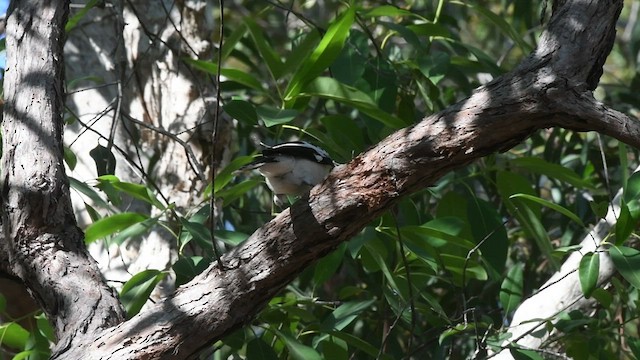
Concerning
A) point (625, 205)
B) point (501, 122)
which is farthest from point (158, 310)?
point (625, 205)

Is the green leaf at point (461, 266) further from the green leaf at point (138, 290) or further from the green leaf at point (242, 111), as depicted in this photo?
the green leaf at point (138, 290)

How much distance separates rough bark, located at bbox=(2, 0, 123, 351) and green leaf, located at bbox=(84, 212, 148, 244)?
0.86 ft

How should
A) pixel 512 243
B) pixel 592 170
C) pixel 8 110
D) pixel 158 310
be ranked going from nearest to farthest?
1. pixel 158 310
2. pixel 8 110
3. pixel 592 170
4. pixel 512 243

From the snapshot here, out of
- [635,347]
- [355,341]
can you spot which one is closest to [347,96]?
[355,341]

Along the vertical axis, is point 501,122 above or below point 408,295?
above

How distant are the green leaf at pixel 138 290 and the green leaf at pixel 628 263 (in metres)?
1.10

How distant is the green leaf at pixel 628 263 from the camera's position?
217cm

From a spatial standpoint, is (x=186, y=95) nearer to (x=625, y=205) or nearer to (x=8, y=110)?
(x=8, y=110)

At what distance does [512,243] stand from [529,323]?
3.50 feet

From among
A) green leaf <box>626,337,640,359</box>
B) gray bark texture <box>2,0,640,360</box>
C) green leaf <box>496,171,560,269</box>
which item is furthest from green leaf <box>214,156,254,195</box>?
green leaf <box>626,337,640,359</box>

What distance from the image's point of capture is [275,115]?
2.35 meters

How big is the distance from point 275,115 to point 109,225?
0.50m

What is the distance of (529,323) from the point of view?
2.73 meters

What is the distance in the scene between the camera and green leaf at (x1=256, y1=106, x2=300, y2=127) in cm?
229
